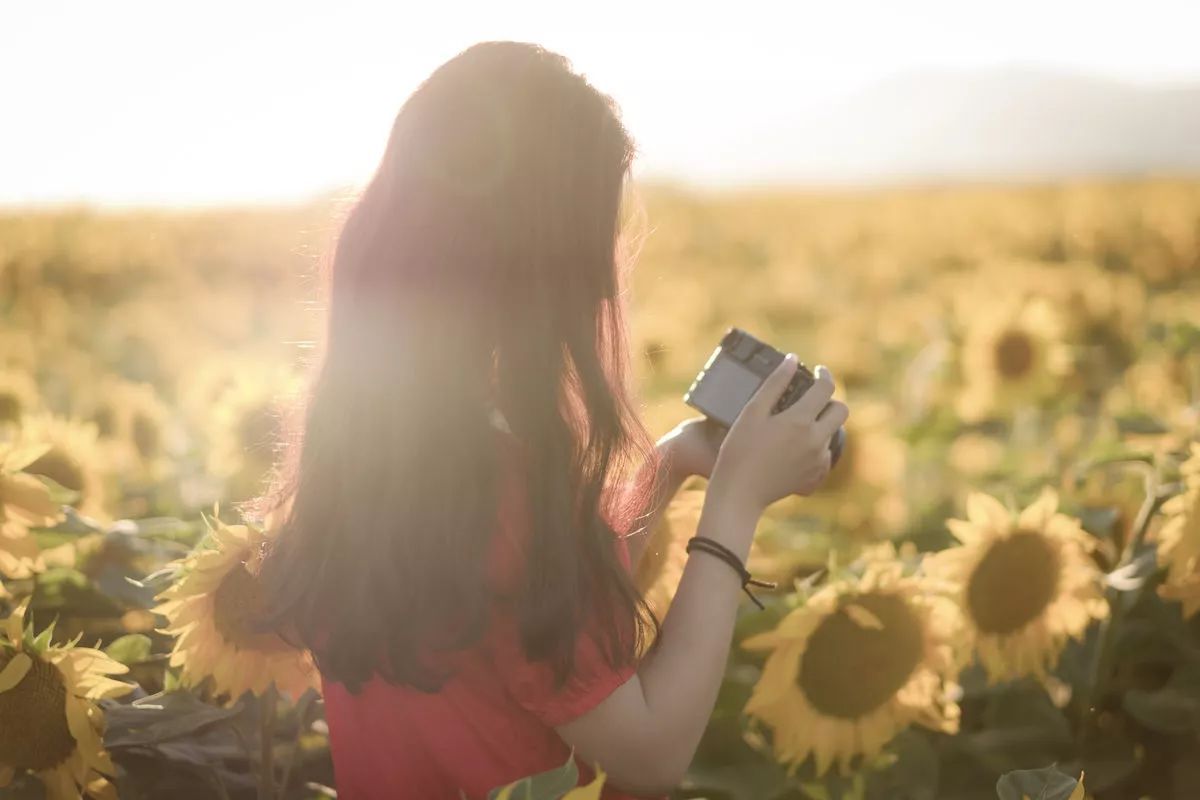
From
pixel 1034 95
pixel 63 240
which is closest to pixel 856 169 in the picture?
pixel 1034 95

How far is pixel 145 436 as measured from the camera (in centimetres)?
334

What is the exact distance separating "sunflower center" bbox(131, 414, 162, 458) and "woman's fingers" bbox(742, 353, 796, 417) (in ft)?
7.13

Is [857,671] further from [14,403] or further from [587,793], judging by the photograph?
[14,403]

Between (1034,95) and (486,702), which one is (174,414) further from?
(1034,95)

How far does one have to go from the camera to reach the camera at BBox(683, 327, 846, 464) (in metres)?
1.62

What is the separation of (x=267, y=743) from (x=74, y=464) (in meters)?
0.92

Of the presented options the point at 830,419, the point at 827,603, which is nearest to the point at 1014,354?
the point at 827,603

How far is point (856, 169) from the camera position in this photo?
17862cm

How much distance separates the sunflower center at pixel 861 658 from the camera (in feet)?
5.87

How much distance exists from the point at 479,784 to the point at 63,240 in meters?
12.1

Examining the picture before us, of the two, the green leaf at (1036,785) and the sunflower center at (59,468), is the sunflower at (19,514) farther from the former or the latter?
the green leaf at (1036,785)

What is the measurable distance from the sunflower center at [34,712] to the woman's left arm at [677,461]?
2.27ft

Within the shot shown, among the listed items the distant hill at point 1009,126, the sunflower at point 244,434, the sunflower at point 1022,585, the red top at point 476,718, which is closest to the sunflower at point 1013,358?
the sunflower at point 1022,585

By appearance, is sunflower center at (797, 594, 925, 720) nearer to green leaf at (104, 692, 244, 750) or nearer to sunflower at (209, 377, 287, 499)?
green leaf at (104, 692, 244, 750)
